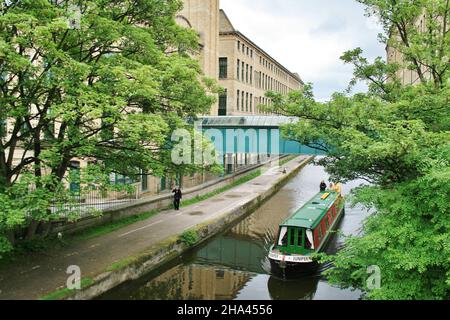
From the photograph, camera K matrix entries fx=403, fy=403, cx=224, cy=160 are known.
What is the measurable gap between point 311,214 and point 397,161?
34.7 ft

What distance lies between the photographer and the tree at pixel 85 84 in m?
11.0

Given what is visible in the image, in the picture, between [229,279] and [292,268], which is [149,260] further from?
[292,268]

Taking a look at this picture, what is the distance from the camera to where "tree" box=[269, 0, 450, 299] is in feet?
26.1

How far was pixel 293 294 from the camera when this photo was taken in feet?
49.5

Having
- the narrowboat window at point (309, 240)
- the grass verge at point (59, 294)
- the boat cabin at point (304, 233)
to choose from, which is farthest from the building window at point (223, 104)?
the grass verge at point (59, 294)

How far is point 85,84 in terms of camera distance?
40.8 ft

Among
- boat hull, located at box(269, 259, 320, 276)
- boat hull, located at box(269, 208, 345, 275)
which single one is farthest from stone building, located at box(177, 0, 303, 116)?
boat hull, located at box(269, 259, 320, 276)

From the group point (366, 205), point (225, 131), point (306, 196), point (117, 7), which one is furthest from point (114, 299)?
point (306, 196)

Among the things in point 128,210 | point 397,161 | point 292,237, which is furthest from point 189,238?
point 397,161

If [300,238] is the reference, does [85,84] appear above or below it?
above

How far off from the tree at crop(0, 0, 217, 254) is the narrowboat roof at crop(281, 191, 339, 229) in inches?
257

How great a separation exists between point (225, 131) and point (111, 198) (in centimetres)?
1008

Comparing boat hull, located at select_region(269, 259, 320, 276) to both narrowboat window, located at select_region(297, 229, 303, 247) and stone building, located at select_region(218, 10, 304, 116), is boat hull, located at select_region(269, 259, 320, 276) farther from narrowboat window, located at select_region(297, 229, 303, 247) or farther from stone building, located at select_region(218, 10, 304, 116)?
stone building, located at select_region(218, 10, 304, 116)

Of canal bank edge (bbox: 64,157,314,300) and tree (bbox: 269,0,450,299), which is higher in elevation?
tree (bbox: 269,0,450,299)
